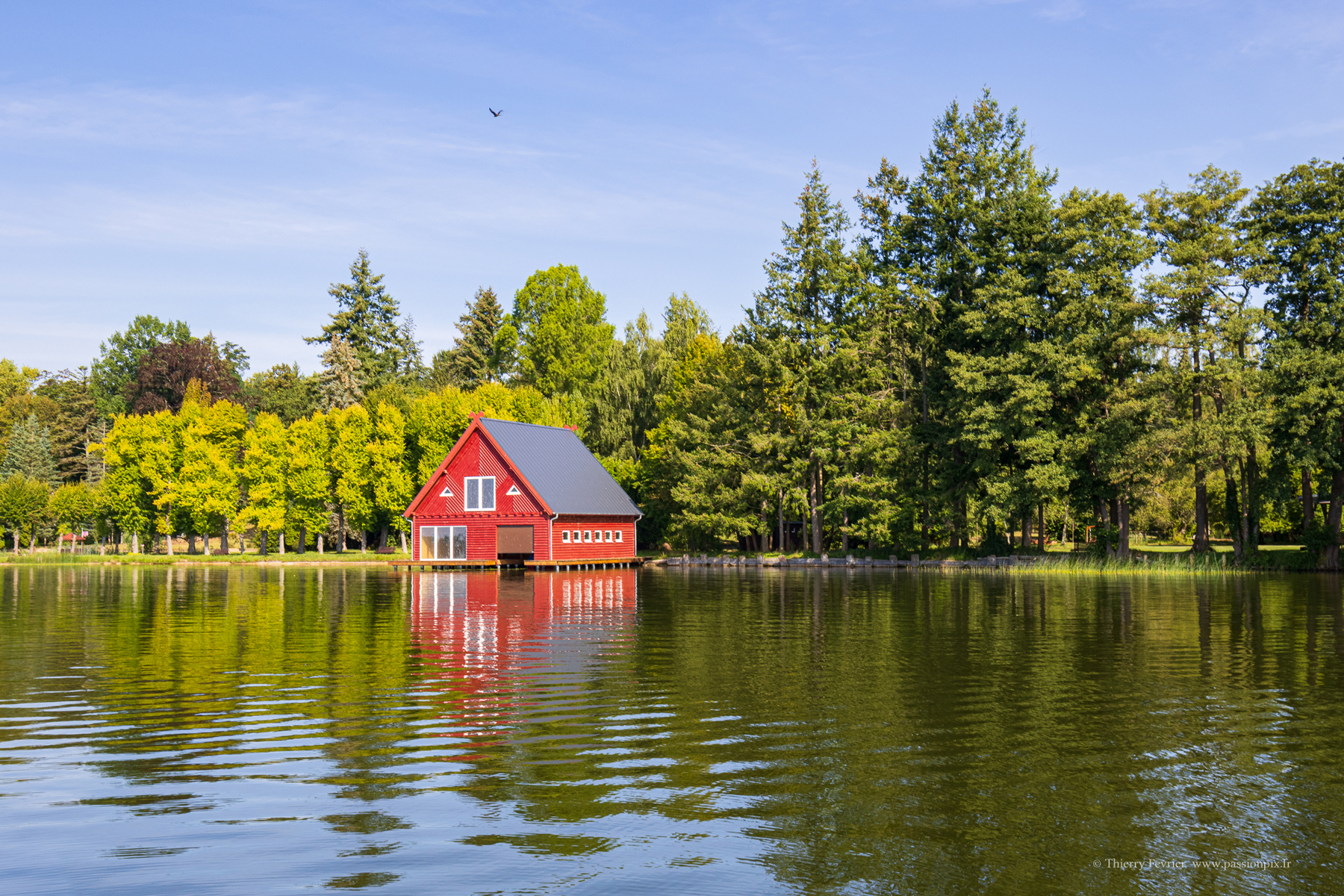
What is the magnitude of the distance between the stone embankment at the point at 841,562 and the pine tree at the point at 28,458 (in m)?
61.3

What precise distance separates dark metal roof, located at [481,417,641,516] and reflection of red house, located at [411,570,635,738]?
13917 mm

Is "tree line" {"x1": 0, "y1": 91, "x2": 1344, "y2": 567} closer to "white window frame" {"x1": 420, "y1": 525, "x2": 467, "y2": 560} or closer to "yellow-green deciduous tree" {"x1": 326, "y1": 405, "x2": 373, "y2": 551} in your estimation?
"yellow-green deciduous tree" {"x1": 326, "y1": 405, "x2": 373, "y2": 551}

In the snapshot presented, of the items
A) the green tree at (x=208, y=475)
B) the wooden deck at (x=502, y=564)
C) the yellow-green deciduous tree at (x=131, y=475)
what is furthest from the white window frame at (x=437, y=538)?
the yellow-green deciduous tree at (x=131, y=475)

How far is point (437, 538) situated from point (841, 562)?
75.9 feet

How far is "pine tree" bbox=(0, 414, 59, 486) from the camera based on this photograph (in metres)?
89.3

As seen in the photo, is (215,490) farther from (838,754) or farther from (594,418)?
(838,754)

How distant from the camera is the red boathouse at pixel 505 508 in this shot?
54.3 metres

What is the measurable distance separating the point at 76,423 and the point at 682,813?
111468 millimetres


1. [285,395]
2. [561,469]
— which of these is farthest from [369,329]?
[561,469]

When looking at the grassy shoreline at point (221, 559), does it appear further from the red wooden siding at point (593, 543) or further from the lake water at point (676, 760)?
the lake water at point (676, 760)

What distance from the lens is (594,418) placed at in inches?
2835

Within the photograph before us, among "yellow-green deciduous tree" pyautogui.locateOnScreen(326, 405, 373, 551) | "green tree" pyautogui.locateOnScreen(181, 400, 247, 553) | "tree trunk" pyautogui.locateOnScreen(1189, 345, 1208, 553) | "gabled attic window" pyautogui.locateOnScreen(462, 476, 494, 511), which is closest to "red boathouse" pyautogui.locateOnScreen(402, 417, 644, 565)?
"gabled attic window" pyautogui.locateOnScreen(462, 476, 494, 511)

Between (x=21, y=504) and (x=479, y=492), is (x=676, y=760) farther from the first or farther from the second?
(x=21, y=504)

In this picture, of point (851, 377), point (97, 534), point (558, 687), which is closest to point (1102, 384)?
point (851, 377)
